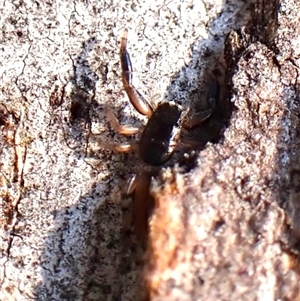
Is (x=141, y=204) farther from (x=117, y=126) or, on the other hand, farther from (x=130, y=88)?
(x=130, y=88)

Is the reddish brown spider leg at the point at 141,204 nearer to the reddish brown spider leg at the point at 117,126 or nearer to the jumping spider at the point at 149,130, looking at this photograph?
the jumping spider at the point at 149,130

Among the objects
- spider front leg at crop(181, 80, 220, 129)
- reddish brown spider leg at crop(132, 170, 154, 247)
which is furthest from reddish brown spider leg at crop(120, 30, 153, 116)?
reddish brown spider leg at crop(132, 170, 154, 247)

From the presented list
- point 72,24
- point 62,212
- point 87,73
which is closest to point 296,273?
point 62,212

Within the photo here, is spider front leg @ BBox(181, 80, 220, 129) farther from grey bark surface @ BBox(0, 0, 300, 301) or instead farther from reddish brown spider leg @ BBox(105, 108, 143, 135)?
reddish brown spider leg @ BBox(105, 108, 143, 135)

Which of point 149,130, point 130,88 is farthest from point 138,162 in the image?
point 130,88

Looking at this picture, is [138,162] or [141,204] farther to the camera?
[138,162]
